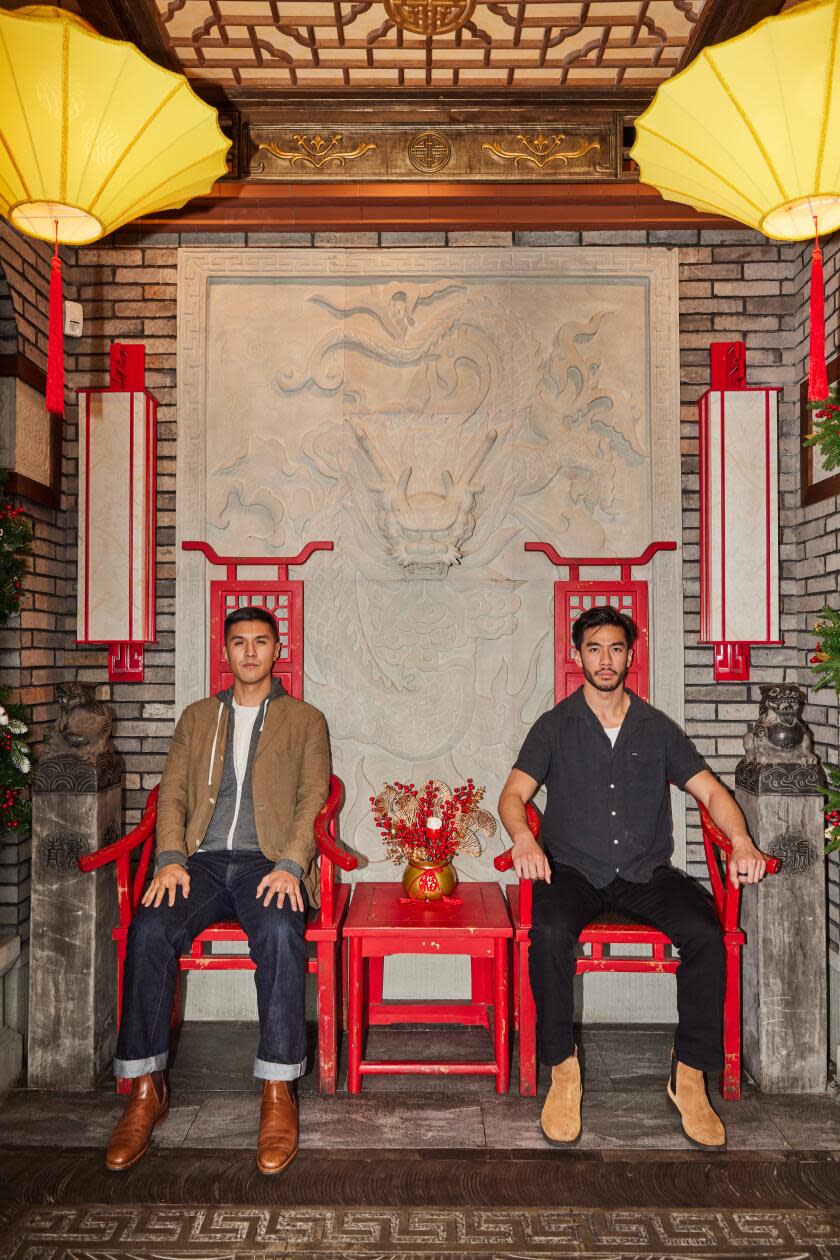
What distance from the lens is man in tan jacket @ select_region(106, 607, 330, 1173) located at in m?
2.74

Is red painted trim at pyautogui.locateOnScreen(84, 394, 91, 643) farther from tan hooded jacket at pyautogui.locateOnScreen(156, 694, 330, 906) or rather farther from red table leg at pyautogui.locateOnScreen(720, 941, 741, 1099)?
red table leg at pyautogui.locateOnScreen(720, 941, 741, 1099)

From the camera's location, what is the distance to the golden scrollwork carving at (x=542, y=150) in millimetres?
3674

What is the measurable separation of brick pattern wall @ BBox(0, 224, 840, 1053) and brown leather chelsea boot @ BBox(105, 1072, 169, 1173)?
1280mm

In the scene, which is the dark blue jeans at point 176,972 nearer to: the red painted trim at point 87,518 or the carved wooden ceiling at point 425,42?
the red painted trim at point 87,518

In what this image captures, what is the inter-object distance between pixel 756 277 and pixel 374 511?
1.91 m

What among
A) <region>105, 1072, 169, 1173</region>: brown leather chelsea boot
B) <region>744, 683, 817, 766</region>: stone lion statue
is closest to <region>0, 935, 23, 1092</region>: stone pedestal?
<region>105, 1072, 169, 1173</region>: brown leather chelsea boot

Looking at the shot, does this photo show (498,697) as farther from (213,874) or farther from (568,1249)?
(568,1249)

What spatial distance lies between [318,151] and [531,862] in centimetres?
293

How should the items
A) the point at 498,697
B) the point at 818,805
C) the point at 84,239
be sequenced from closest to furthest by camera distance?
1. the point at 84,239
2. the point at 818,805
3. the point at 498,697

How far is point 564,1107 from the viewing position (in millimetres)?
2703

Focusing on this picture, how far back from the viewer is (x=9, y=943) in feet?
10.5

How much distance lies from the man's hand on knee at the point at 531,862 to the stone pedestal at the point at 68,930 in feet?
4.77

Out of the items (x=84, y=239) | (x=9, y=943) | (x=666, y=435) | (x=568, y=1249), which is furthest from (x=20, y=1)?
(x=568, y=1249)

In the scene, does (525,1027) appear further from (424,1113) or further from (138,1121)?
(138,1121)
